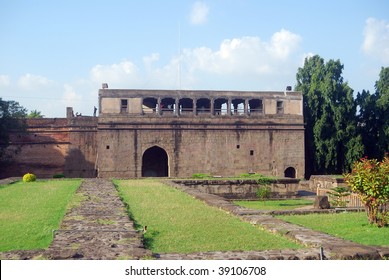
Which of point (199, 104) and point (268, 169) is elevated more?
point (199, 104)

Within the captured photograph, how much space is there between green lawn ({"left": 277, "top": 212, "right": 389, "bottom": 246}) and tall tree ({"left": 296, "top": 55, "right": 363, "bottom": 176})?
15.3 metres

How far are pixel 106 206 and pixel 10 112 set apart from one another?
15.7 meters

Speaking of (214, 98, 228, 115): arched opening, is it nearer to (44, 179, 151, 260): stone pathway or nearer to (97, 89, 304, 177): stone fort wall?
(97, 89, 304, 177): stone fort wall

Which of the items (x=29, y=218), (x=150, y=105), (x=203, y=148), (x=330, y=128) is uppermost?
(x=150, y=105)

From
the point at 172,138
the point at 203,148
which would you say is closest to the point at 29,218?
the point at 172,138

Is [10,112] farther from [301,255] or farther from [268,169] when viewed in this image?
[301,255]

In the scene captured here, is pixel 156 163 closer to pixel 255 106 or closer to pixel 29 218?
pixel 255 106

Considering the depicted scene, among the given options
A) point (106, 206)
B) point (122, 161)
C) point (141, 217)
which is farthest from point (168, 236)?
point (122, 161)

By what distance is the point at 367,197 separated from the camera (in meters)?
7.63

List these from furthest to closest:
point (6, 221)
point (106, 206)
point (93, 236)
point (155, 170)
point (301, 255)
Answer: point (155, 170) < point (106, 206) < point (6, 221) < point (93, 236) < point (301, 255)

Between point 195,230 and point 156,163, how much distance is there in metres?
18.1

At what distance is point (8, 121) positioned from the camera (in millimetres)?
21969

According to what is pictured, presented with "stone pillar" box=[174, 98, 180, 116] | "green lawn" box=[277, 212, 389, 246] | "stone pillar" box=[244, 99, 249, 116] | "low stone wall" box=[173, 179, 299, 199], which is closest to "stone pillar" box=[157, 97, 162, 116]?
"stone pillar" box=[174, 98, 180, 116]

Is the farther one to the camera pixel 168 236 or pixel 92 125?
pixel 92 125
